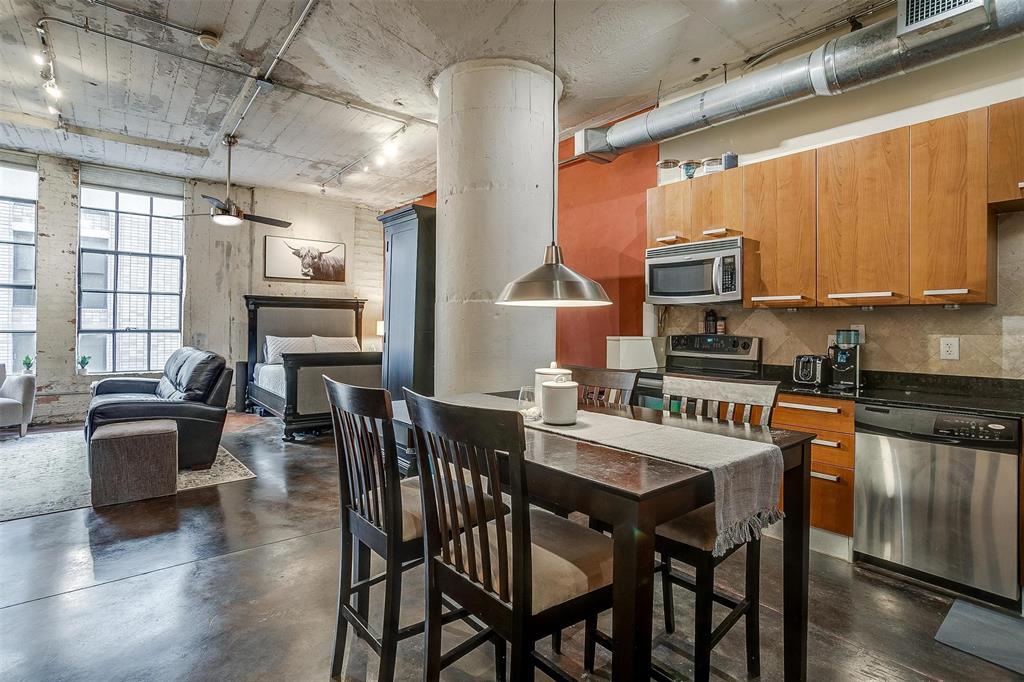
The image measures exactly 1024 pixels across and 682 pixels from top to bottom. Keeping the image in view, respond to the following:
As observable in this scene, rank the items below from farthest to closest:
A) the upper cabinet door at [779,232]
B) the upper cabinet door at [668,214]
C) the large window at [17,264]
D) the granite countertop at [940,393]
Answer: the large window at [17,264]
the upper cabinet door at [668,214]
the upper cabinet door at [779,232]
the granite countertop at [940,393]

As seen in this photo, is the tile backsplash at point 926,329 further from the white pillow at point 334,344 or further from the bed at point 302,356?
the white pillow at point 334,344

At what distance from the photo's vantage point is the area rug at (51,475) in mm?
3584

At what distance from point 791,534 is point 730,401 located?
1.88 feet

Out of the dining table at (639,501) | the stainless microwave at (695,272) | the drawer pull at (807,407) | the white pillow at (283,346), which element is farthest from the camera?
the white pillow at (283,346)

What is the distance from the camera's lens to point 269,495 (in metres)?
3.88

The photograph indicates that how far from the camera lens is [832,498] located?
9.48 ft

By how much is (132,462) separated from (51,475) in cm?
125

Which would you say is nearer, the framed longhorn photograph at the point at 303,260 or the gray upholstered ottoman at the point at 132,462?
the gray upholstered ottoman at the point at 132,462

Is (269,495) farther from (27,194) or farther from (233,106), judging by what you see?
(27,194)

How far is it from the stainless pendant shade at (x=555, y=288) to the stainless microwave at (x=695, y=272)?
1790 millimetres

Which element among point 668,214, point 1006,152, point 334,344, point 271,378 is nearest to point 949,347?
point 1006,152

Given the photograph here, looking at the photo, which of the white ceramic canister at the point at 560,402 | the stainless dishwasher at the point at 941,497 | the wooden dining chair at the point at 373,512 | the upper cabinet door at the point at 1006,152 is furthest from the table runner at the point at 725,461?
the upper cabinet door at the point at 1006,152

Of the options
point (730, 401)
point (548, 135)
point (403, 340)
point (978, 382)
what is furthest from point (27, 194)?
point (978, 382)

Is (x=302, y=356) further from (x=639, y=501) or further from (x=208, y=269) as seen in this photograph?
(x=639, y=501)
